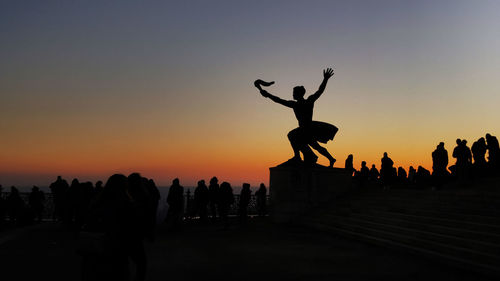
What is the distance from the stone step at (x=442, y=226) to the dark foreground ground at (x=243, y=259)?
4.03 feet

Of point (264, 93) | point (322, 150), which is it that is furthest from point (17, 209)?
point (322, 150)

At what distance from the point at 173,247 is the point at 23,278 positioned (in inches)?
150

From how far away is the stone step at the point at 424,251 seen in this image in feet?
22.9

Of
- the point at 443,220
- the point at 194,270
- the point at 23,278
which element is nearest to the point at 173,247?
the point at 194,270

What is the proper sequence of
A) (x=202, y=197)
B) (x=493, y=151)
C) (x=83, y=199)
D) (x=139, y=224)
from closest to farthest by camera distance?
(x=139, y=224)
(x=83, y=199)
(x=202, y=197)
(x=493, y=151)

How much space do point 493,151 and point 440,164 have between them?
2332mm

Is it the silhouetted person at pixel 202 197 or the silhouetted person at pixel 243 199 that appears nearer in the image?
the silhouetted person at pixel 202 197

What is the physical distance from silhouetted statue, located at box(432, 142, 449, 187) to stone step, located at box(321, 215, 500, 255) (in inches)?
242

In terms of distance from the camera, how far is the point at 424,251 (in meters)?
8.41

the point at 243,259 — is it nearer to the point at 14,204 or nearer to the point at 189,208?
the point at 189,208

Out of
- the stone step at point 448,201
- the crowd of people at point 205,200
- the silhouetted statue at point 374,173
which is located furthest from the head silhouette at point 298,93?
the silhouetted statue at point 374,173

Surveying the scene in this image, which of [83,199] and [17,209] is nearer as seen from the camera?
[83,199]

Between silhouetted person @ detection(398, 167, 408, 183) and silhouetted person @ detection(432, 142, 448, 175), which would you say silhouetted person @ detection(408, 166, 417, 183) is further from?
silhouetted person @ detection(432, 142, 448, 175)

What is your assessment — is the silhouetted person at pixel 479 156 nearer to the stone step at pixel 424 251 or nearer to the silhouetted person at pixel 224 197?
the stone step at pixel 424 251
